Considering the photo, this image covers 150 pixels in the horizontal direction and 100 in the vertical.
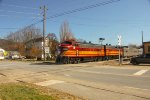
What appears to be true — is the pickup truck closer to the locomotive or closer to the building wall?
the locomotive

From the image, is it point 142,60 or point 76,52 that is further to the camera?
Answer: point 76,52

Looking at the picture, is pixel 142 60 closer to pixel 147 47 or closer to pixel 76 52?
pixel 76 52

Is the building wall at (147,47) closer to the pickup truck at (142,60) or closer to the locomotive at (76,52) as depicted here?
the locomotive at (76,52)

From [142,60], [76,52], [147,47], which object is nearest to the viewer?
[142,60]

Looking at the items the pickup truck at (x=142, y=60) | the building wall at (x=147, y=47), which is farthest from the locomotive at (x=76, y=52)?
the building wall at (x=147, y=47)

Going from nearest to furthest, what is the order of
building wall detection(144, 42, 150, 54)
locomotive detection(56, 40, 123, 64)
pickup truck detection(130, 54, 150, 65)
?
1. pickup truck detection(130, 54, 150, 65)
2. locomotive detection(56, 40, 123, 64)
3. building wall detection(144, 42, 150, 54)

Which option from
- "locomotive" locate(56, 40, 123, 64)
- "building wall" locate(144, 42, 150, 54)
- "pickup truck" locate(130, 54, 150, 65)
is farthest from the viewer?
"building wall" locate(144, 42, 150, 54)

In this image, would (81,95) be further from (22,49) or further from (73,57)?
(22,49)

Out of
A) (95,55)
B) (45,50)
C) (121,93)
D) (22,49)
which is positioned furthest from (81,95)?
(22,49)

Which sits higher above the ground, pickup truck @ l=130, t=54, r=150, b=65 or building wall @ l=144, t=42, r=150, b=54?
building wall @ l=144, t=42, r=150, b=54

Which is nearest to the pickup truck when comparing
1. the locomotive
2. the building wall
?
the locomotive

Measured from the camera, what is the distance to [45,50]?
49656mm

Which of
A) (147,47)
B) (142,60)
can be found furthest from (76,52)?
(147,47)

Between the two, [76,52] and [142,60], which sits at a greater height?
[76,52]
